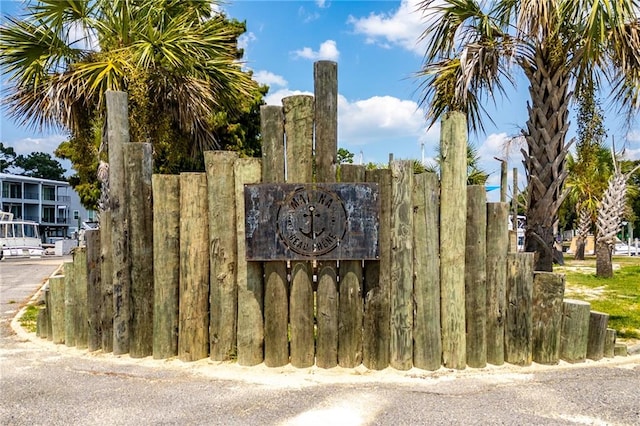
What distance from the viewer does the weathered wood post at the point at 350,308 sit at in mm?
4797

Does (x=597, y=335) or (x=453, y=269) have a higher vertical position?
(x=453, y=269)

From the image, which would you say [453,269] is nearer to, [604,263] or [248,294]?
[248,294]

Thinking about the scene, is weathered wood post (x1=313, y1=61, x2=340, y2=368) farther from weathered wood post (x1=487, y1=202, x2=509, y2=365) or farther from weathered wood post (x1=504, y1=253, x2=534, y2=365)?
weathered wood post (x1=504, y1=253, x2=534, y2=365)

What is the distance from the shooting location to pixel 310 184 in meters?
4.75

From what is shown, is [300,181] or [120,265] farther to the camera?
[120,265]

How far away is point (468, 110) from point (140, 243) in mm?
4849

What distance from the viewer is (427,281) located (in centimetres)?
477

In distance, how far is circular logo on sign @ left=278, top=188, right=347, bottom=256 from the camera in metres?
4.73

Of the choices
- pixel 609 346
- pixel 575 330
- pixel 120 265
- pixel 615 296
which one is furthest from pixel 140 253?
pixel 615 296

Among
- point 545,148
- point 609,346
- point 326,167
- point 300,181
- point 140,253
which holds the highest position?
point 545,148

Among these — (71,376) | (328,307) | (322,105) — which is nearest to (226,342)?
(328,307)

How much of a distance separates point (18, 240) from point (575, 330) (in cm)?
2894

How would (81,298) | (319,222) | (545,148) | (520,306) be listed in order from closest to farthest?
(319,222) → (520,306) → (81,298) → (545,148)

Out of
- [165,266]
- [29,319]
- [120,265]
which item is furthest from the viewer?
[29,319]
